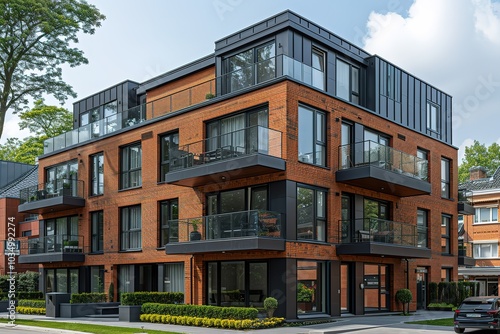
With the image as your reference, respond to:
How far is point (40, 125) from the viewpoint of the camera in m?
61.9

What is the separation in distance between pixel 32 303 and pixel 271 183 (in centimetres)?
1634

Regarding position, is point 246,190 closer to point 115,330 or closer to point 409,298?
point 115,330

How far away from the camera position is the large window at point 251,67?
2544 centimetres

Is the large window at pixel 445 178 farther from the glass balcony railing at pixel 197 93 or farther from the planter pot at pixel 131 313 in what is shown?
the planter pot at pixel 131 313

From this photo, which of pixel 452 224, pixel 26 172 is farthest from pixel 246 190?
pixel 26 172

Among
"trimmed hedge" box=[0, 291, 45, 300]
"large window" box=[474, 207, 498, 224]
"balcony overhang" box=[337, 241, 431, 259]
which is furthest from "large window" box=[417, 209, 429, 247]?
"trimmed hedge" box=[0, 291, 45, 300]

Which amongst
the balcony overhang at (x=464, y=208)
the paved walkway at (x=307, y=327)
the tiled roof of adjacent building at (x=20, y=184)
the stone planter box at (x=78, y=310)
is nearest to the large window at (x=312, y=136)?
the paved walkway at (x=307, y=327)

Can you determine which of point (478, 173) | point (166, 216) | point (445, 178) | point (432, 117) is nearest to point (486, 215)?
point (478, 173)

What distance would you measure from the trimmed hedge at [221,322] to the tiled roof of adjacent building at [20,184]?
26382mm

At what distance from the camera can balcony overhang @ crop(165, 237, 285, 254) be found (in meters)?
22.7

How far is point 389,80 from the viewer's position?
3077 cm

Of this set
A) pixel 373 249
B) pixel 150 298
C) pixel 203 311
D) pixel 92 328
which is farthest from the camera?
pixel 150 298

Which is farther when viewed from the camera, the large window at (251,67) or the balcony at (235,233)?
the large window at (251,67)

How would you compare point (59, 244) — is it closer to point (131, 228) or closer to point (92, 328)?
point (131, 228)
